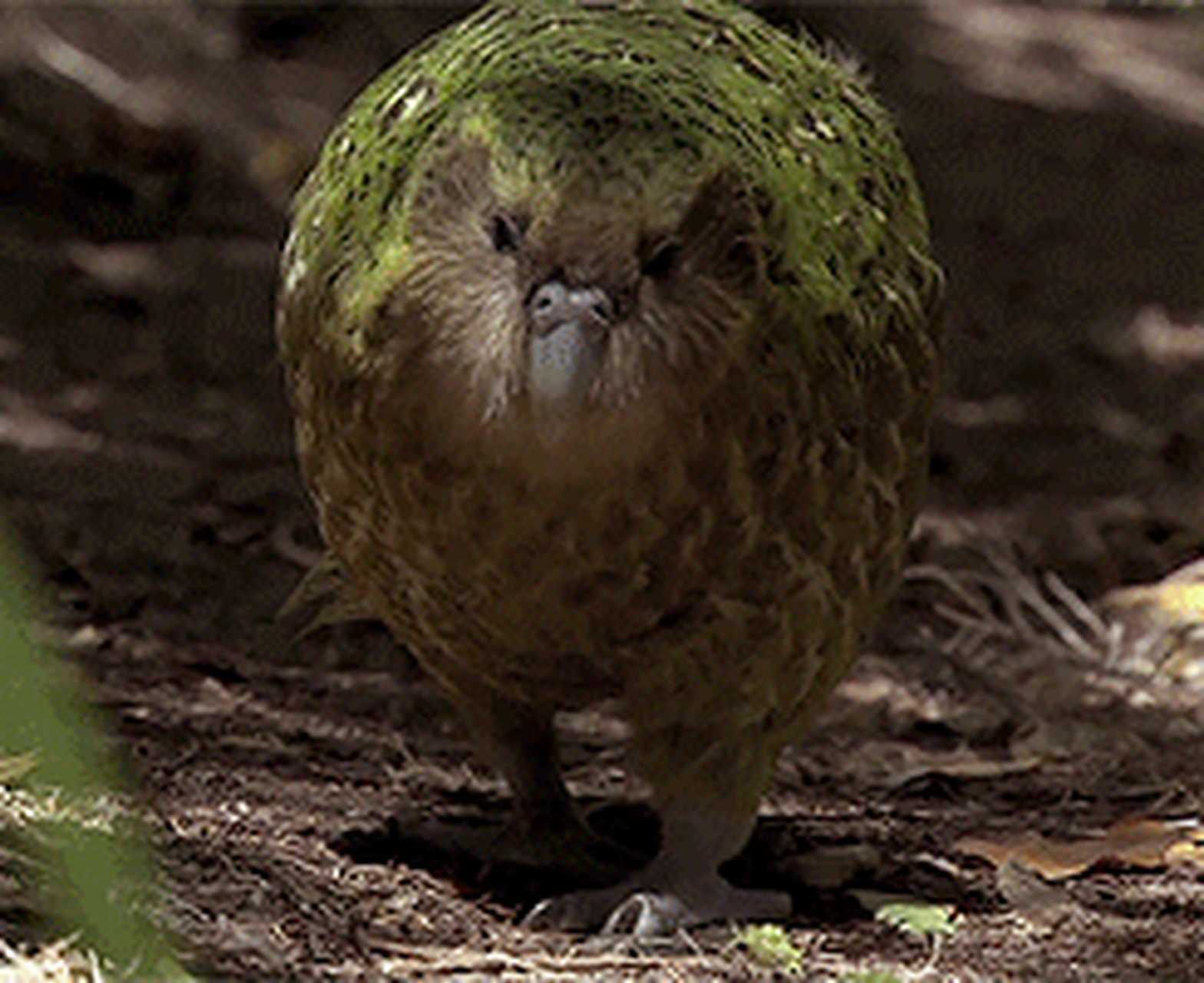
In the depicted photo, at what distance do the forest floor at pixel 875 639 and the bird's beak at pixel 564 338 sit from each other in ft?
2.64

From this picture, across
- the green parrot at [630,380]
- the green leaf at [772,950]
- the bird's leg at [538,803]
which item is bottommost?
the bird's leg at [538,803]

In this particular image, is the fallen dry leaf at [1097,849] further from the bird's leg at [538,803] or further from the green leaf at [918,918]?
the bird's leg at [538,803]

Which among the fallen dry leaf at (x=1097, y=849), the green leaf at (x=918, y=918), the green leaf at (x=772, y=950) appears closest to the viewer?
the green leaf at (x=772, y=950)

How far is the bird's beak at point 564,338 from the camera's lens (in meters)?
3.01

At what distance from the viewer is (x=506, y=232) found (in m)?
3.15

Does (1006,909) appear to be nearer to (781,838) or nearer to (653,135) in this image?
(781,838)

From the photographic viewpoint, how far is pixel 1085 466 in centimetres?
711

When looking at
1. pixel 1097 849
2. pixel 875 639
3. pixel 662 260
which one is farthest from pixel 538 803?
pixel 875 639

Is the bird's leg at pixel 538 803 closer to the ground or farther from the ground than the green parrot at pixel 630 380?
closer to the ground

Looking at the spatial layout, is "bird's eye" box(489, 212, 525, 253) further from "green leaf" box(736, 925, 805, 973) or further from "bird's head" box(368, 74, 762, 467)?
"green leaf" box(736, 925, 805, 973)

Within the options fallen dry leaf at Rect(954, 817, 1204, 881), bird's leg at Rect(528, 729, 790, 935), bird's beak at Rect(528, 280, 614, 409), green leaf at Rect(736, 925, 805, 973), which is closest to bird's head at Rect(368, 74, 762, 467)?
bird's beak at Rect(528, 280, 614, 409)

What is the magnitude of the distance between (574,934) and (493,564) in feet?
2.08

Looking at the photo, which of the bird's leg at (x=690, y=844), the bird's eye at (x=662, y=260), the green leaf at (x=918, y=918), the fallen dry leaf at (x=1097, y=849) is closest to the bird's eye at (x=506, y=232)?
the bird's eye at (x=662, y=260)

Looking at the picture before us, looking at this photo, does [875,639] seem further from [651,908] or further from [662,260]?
[662,260]
